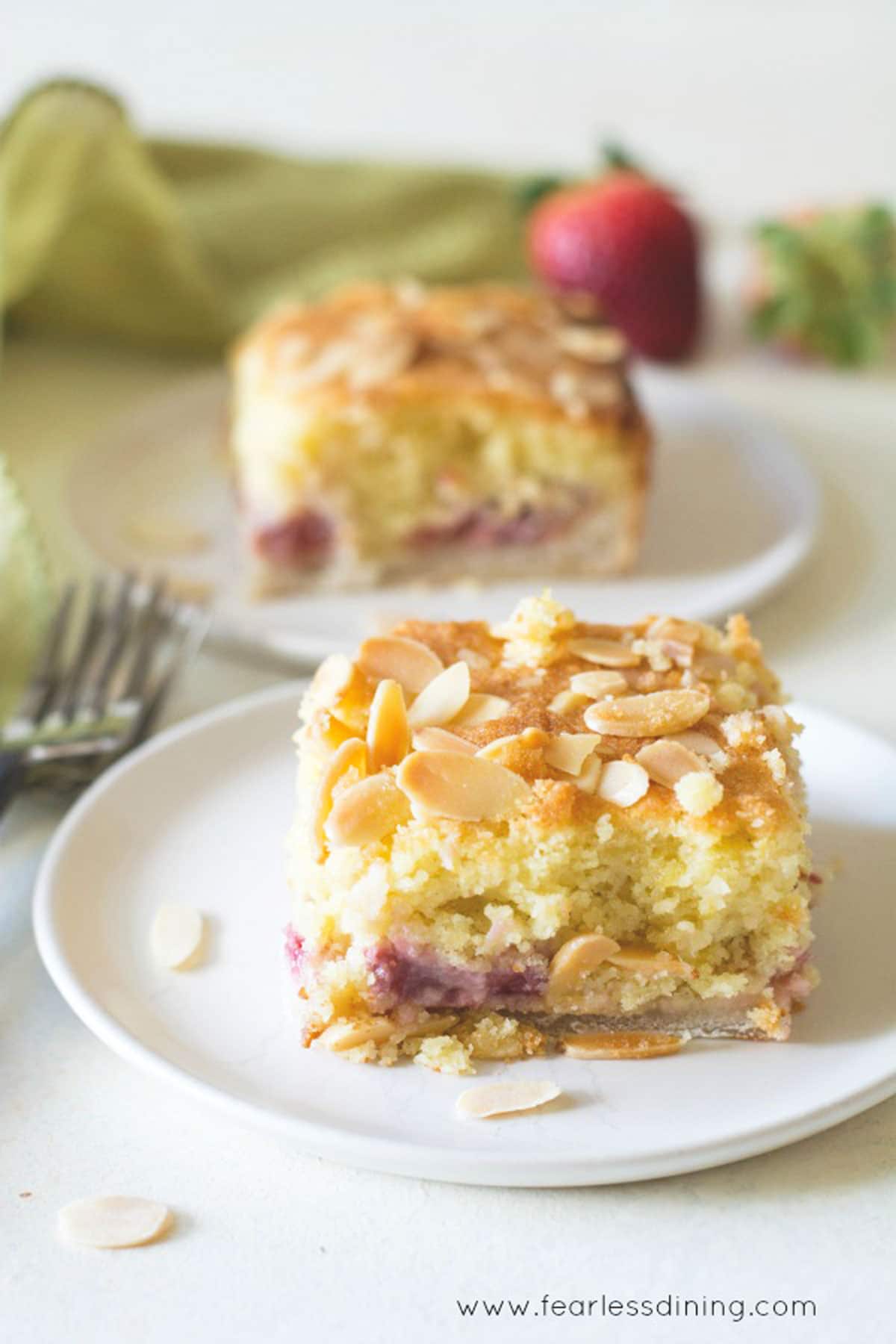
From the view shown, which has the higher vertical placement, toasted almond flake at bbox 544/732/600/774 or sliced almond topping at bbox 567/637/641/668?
sliced almond topping at bbox 567/637/641/668

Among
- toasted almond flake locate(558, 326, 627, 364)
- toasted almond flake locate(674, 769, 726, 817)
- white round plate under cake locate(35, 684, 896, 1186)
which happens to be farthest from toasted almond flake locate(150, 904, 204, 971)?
toasted almond flake locate(558, 326, 627, 364)

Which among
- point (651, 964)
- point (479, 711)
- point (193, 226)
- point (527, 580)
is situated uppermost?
point (193, 226)

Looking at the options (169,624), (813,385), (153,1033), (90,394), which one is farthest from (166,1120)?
(813,385)

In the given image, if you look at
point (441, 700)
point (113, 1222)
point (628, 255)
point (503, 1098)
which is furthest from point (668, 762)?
point (628, 255)

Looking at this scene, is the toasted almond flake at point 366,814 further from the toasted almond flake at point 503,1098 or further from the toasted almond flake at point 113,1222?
the toasted almond flake at point 113,1222

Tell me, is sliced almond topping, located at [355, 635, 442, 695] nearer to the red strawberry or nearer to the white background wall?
the red strawberry

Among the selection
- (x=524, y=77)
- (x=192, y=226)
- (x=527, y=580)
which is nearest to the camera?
(x=527, y=580)

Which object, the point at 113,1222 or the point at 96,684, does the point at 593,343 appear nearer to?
the point at 96,684
